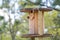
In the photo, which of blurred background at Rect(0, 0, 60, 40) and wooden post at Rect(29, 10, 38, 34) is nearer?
wooden post at Rect(29, 10, 38, 34)

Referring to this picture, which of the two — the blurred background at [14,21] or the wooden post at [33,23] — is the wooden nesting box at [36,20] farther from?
the blurred background at [14,21]

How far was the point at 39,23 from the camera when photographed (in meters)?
2.69

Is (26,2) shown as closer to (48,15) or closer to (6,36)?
(48,15)

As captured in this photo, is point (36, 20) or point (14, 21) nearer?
point (36, 20)

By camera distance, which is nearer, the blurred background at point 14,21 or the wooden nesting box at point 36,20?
the wooden nesting box at point 36,20

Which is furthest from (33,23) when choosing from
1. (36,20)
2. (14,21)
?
(14,21)

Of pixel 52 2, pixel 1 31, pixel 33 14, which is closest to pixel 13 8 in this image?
pixel 1 31

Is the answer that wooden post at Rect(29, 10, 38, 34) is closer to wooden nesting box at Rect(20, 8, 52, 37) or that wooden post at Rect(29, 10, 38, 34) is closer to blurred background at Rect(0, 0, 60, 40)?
wooden nesting box at Rect(20, 8, 52, 37)

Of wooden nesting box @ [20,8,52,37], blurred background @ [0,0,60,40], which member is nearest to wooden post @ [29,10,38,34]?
wooden nesting box @ [20,8,52,37]

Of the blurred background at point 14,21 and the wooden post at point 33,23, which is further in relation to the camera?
the blurred background at point 14,21

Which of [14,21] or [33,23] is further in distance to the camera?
[14,21]

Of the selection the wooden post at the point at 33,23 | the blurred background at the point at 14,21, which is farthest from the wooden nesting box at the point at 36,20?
the blurred background at the point at 14,21

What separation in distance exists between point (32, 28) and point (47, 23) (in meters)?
1.21

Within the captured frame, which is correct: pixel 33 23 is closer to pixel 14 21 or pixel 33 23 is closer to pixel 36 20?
pixel 36 20
